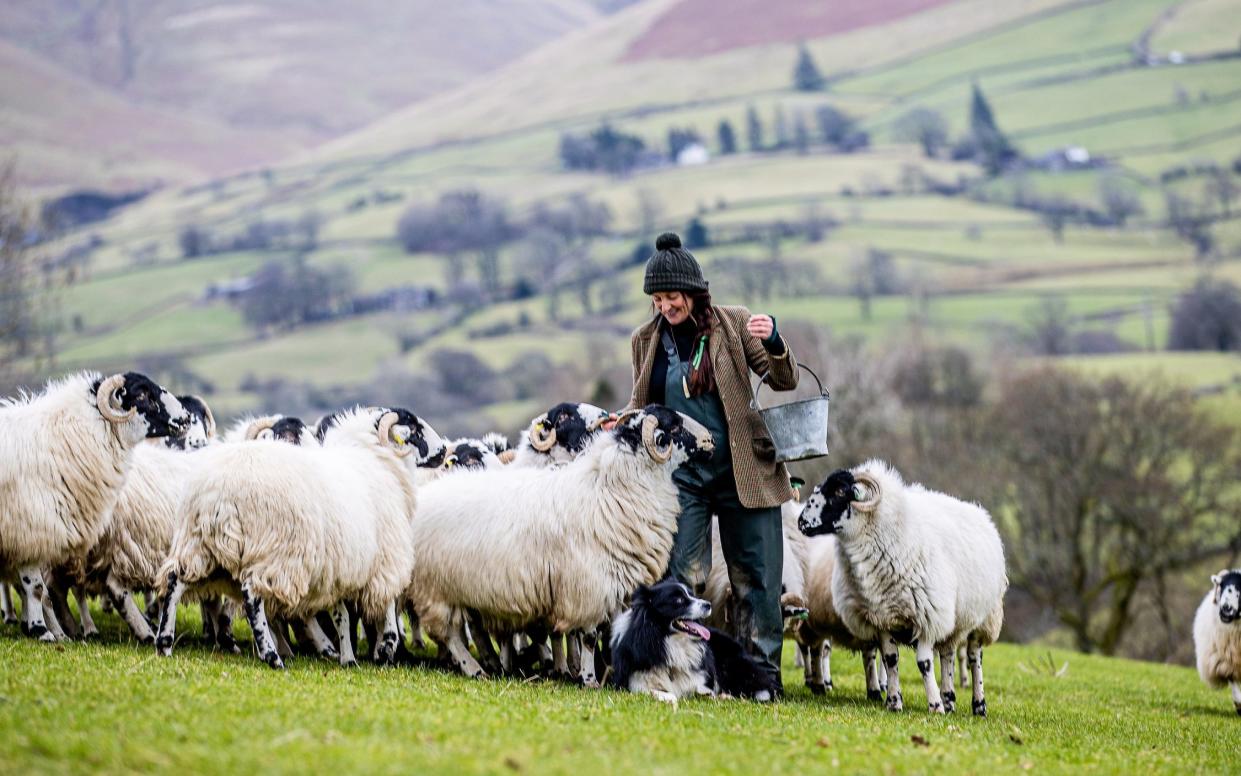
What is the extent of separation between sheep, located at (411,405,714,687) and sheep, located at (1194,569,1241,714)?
25.2 feet

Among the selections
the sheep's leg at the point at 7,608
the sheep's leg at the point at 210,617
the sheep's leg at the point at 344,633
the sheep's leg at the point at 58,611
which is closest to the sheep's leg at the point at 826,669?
the sheep's leg at the point at 344,633

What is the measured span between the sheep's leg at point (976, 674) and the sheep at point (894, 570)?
0.06ft

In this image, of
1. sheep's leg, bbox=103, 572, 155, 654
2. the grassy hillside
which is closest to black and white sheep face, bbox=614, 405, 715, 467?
sheep's leg, bbox=103, 572, 155, 654

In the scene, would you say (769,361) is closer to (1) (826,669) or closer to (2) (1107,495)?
(1) (826,669)

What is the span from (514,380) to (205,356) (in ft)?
100

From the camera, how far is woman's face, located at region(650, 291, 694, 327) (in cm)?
1064

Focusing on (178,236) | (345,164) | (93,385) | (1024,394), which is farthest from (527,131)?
(93,385)

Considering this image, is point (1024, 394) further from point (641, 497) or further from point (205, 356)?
point (205, 356)

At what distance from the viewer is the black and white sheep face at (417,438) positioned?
40.8 feet

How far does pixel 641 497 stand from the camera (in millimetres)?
10977

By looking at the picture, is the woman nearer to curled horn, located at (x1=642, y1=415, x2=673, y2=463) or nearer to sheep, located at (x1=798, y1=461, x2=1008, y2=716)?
curled horn, located at (x1=642, y1=415, x2=673, y2=463)

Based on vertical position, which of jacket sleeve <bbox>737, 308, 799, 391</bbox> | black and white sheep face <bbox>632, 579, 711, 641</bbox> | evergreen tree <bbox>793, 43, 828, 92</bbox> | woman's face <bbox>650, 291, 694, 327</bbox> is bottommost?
black and white sheep face <bbox>632, 579, 711, 641</bbox>

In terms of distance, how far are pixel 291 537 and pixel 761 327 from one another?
4.14 metres

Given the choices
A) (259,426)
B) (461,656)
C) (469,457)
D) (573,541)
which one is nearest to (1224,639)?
Answer: (573,541)
